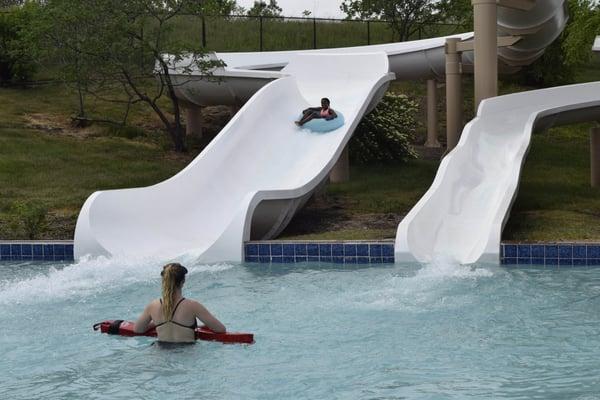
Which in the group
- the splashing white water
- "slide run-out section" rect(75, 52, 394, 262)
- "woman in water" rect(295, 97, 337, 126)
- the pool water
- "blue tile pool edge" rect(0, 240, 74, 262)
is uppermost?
"woman in water" rect(295, 97, 337, 126)

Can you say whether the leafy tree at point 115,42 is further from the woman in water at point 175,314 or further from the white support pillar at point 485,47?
the woman in water at point 175,314

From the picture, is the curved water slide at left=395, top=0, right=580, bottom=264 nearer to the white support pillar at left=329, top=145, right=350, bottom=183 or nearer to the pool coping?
the pool coping

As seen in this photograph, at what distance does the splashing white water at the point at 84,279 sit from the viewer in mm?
9016

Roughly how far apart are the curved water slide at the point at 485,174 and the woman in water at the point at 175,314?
384 centimetres

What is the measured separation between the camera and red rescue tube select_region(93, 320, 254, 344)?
6.84m

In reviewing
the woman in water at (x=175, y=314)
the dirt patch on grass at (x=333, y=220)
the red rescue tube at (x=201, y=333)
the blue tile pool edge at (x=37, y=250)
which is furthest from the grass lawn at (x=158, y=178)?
the woman in water at (x=175, y=314)

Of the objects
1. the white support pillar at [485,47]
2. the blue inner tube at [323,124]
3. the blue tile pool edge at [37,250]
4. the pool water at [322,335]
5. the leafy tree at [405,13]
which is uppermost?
the leafy tree at [405,13]

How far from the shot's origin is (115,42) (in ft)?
54.7

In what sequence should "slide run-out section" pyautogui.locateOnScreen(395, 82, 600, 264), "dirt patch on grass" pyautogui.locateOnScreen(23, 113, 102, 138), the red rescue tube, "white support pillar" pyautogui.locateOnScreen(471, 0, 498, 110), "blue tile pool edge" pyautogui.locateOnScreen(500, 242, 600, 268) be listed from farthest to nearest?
1. "dirt patch on grass" pyautogui.locateOnScreen(23, 113, 102, 138)
2. "white support pillar" pyautogui.locateOnScreen(471, 0, 498, 110)
3. "slide run-out section" pyautogui.locateOnScreen(395, 82, 600, 264)
4. "blue tile pool edge" pyautogui.locateOnScreen(500, 242, 600, 268)
5. the red rescue tube

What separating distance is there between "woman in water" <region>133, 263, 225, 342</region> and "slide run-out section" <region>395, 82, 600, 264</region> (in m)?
3.84

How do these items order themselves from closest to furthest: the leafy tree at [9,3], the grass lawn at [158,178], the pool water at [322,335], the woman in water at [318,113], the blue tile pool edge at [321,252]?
the pool water at [322,335] < the blue tile pool edge at [321,252] < the grass lawn at [158,178] < the woman in water at [318,113] < the leafy tree at [9,3]

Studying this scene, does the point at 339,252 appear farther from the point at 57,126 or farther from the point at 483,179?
the point at 57,126

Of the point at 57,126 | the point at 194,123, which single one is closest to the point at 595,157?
the point at 194,123

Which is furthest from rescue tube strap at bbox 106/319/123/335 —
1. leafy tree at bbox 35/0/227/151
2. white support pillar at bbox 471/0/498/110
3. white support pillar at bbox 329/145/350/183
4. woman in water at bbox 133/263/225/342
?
white support pillar at bbox 329/145/350/183
